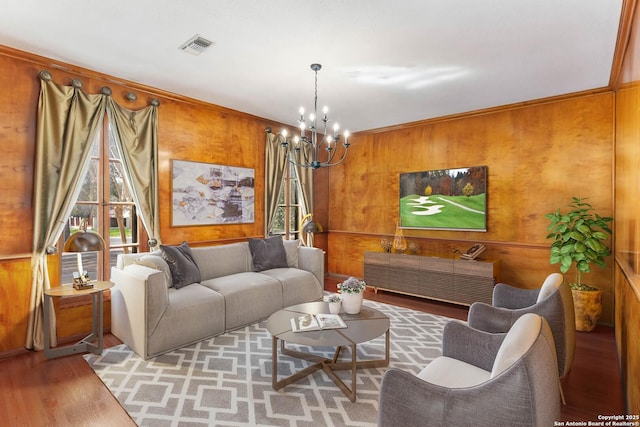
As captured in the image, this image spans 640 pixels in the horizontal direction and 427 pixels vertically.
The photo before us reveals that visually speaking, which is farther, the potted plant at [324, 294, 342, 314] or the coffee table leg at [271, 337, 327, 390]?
the potted plant at [324, 294, 342, 314]

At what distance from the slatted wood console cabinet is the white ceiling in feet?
7.47

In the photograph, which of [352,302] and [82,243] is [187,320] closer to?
[82,243]

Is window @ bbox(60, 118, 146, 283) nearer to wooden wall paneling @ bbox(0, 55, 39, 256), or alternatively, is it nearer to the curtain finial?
wooden wall paneling @ bbox(0, 55, 39, 256)

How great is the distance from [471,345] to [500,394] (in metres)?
0.83

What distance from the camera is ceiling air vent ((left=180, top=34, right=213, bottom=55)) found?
2.82 m

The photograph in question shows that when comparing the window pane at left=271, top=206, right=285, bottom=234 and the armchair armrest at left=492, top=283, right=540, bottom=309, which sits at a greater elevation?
the window pane at left=271, top=206, right=285, bottom=234

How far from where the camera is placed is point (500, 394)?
1.27 meters

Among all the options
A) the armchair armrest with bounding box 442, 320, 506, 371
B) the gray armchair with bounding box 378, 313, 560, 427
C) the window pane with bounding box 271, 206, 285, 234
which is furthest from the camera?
the window pane with bounding box 271, 206, 285, 234

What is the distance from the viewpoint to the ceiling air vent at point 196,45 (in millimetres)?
2822

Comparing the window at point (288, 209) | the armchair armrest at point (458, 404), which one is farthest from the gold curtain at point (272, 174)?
the armchair armrest at point (458, 404)

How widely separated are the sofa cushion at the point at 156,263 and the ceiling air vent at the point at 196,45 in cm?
212

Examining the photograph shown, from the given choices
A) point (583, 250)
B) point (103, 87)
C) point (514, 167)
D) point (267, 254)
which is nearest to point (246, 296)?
point (267, 254)

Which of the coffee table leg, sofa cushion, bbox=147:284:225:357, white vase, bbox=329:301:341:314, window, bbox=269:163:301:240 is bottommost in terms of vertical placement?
the coffee table leg

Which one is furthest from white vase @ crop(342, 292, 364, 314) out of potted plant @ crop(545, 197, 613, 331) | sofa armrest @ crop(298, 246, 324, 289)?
potted plant @ crop(545, 197, 613, 331)
